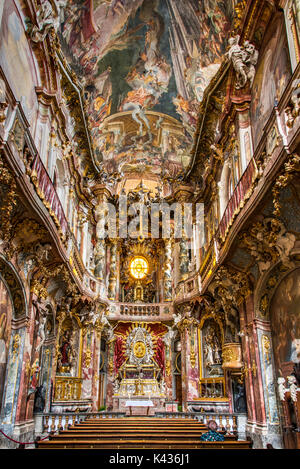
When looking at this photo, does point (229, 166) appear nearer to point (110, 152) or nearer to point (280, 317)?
point (280, 317)

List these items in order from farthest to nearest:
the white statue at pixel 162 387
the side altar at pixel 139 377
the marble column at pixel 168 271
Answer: the marble column at pixel 168 271 → the white statue at pixel 162 387 → the side altar at pixel 139 377

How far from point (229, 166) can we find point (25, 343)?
395 inches

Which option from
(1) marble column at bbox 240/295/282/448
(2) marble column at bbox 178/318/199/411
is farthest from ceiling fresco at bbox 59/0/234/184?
(1) marble column at bbox 240/295/282/448

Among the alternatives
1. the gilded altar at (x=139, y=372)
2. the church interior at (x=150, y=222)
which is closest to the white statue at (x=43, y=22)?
the church interior at (x=150, y=222)

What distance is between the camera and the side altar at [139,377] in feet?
68.4

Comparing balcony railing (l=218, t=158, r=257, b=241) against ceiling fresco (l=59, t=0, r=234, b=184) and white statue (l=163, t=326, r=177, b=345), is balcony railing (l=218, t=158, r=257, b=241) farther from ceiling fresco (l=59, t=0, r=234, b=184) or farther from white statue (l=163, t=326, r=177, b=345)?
white statue (l=163, t=326, r=177, b=345)

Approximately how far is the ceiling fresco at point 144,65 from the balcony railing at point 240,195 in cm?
766

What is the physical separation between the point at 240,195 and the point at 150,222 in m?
14.8

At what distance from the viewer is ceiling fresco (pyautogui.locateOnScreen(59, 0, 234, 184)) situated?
16203mm

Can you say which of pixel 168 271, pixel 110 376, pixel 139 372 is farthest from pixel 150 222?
pixel 110 376

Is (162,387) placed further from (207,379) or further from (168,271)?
(168,271)

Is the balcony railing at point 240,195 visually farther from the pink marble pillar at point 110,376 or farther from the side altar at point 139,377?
the pink marble pillar at point 110,376
